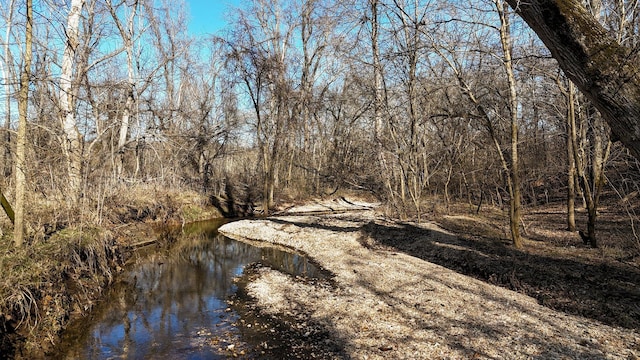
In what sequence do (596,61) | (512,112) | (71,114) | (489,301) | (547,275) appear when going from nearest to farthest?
(596,61) → (489,301) → (547,275) → (512,112) → (71,114)

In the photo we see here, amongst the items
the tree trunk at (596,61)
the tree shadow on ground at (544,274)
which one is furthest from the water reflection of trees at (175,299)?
the tree trunk at (596,61)

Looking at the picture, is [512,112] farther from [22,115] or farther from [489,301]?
[22,115]

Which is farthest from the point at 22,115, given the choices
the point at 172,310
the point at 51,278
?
the point at 172,310

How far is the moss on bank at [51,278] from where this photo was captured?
226 inches

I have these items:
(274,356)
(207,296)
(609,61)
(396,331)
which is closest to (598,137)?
(396,331)

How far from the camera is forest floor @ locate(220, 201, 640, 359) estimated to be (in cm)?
581

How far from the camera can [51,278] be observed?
23.4 feet

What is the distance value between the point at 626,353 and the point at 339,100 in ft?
89.3

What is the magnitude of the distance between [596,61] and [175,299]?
8841mm

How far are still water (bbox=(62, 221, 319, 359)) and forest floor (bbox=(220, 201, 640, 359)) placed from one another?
2.57 feet

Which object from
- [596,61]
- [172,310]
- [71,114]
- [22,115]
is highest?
[71,114]

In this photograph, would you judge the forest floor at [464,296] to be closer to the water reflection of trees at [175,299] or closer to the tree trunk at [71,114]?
the water reflection of trees at [175,299]

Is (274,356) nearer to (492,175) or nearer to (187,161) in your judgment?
(492,175)

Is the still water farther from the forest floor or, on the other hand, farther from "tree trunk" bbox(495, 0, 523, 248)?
"tree trunk" bbox(495, 0, 523, 248)
